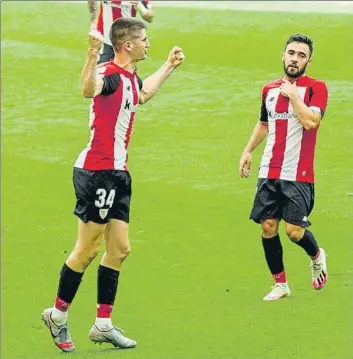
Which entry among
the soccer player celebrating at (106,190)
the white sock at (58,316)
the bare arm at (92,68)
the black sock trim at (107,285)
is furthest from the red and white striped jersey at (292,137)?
the white sock at (58,316)

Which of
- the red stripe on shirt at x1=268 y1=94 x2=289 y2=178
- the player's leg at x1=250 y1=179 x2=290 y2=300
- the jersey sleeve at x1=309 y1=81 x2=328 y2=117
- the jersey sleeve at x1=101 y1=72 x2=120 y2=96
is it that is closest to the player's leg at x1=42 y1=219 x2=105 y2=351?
the jersey sleeve at x1=101 y1=72 x2=120 y2=96

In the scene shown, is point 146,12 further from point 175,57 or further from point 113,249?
point 113,249

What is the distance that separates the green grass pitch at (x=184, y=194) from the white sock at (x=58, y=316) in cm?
18

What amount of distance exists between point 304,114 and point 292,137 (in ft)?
0.95

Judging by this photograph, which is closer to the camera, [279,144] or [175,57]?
[175,57]

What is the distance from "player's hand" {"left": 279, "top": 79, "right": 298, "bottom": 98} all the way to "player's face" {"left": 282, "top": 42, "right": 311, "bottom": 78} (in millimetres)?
84

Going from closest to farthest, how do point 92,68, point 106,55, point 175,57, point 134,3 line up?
1. point 92,68
2. point 175,57
3. point 106,55
4. point 134,3

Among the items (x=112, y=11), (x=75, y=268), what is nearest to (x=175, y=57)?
(x=75, y=268)

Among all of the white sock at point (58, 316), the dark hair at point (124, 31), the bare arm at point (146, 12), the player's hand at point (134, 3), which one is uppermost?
the player's hand at point (134, 3)

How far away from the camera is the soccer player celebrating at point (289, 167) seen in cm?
991

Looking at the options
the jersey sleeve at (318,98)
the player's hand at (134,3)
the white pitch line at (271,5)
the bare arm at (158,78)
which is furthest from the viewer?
the white pitch line at (271,5)

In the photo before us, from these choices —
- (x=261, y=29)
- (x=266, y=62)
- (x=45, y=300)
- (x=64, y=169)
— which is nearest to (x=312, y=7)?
(x=261, y=29)

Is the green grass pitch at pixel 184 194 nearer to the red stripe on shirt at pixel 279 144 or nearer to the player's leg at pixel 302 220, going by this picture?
the player's leg at pixel 302 220

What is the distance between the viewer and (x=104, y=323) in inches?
349
